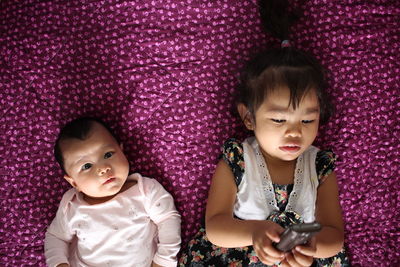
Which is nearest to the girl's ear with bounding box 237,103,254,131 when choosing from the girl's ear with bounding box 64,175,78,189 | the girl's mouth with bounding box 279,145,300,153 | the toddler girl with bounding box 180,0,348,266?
the toddler girl with bounding box 180,0,348,266

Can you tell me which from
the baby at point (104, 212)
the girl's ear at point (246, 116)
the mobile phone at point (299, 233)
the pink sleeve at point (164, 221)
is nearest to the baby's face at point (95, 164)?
the baby at point (104, 212)

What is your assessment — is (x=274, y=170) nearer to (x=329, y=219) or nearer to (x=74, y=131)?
(x=329, y=219)

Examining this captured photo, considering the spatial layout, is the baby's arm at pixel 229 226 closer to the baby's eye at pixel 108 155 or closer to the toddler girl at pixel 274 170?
the toddler girl at pixel 274 170

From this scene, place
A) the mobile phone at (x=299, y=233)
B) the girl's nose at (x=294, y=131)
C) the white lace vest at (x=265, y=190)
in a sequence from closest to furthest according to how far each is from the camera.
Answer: the mobile phone at (x=299, y=233), the girl's nose at (x=294, y=131), the white lace vest at (x=265, y=190)

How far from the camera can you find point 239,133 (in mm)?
1465

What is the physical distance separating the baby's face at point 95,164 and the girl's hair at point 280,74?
0.44m

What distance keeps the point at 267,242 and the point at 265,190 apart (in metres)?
0.25

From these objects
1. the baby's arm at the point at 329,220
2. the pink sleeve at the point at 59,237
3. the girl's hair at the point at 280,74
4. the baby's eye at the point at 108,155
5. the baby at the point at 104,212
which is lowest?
the pink sleeve at the point at 59,237

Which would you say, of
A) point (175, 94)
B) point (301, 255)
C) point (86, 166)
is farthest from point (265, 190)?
point (86, 166)

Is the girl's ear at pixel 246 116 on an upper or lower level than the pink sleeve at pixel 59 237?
upper

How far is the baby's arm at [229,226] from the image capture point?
110 centimetres

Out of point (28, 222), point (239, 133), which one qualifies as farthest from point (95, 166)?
point (239, 133)

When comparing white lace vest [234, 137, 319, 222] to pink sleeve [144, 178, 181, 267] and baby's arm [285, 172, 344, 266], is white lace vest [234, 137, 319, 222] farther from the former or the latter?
pink sleeve [144, 178, 181, 267]

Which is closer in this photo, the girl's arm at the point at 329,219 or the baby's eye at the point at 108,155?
the girl's arm at the point at 329,219
